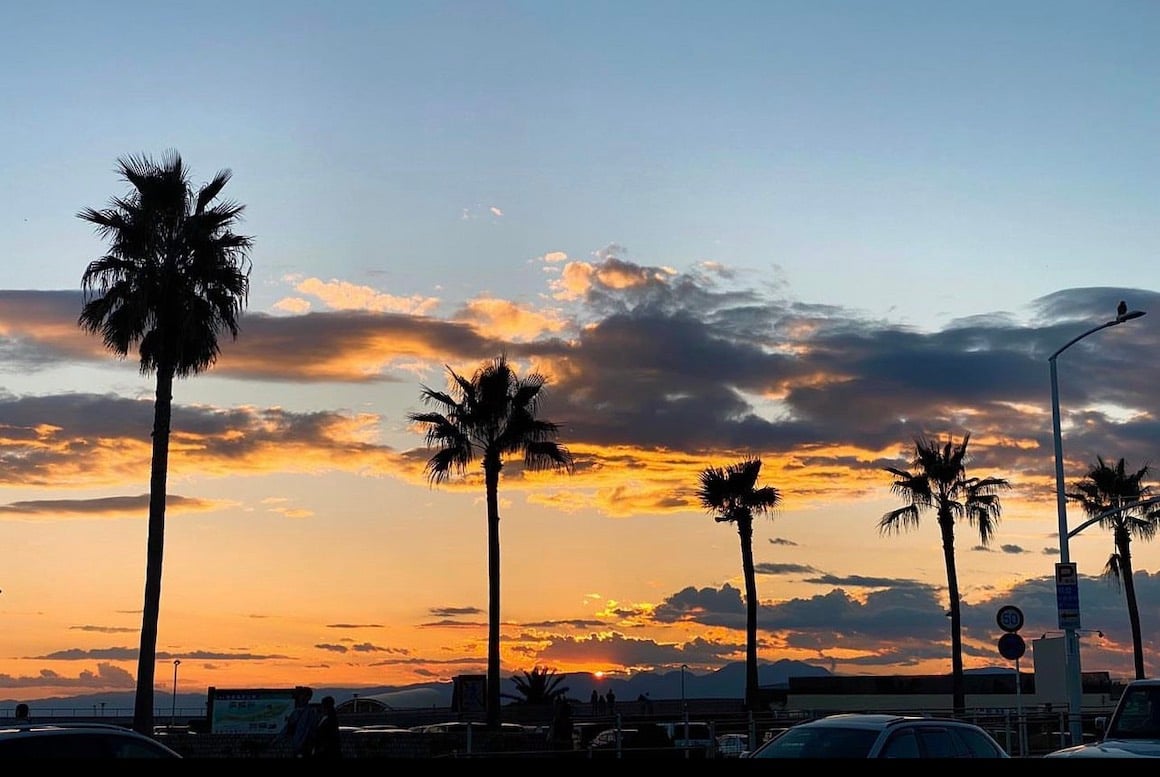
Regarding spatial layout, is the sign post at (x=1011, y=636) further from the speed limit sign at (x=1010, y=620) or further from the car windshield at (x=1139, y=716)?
the car windshield at (x=1139, y=716)

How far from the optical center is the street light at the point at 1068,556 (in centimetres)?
3357

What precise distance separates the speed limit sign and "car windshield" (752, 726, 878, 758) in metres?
18.1

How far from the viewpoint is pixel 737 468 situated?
217 feet

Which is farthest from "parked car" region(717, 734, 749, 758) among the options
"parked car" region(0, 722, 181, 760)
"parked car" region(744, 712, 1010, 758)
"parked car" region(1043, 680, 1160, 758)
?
"parked car" region(0, 722, 181, 760)

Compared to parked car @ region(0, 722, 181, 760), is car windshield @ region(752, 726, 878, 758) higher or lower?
lower

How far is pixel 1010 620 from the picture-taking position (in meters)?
32.2

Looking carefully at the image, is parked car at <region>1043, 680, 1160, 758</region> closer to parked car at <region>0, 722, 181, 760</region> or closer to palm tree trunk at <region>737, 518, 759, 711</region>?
parked car at <region>0, 722, 181, 760</region>

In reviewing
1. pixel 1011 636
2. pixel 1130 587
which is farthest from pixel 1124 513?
pixel 1011 636

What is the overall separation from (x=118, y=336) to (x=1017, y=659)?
88.1 feet

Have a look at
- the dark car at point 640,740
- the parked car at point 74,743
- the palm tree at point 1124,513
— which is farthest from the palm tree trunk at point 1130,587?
the parked car at point 74,743

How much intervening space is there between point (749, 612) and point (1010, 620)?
33353 millimetres

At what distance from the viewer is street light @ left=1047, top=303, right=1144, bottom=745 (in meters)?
33.6

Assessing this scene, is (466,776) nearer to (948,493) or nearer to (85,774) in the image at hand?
(85,774)

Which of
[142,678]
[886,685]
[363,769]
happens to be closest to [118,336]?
[142,678]
